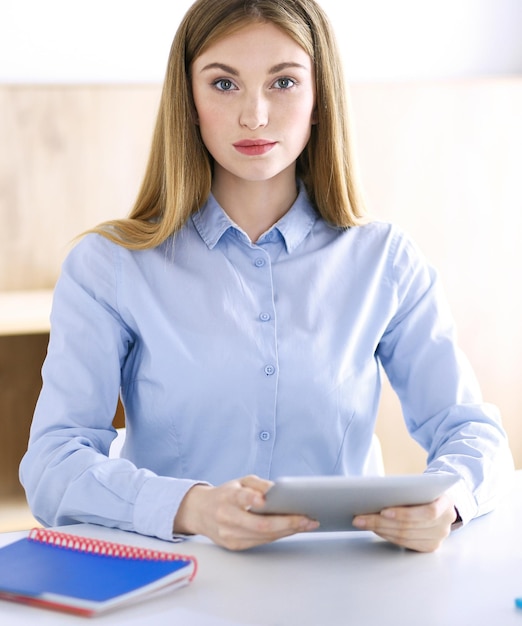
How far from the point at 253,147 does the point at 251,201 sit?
14 centimetres

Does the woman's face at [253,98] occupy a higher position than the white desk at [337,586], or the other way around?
the woman's face at [253,98]

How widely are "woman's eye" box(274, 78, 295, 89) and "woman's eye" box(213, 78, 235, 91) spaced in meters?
0.07

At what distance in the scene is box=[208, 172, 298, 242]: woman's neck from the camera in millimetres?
1674

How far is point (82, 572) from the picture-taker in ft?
3.56

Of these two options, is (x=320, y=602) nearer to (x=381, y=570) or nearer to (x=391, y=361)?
(x=381, y=570)

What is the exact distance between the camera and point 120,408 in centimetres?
232

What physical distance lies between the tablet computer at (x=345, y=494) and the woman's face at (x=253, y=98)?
0.59 meters

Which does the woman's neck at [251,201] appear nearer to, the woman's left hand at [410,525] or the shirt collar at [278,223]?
the shirt collar at [278,223]

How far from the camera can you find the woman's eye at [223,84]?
1.57m

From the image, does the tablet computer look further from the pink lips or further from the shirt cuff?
the pink lips

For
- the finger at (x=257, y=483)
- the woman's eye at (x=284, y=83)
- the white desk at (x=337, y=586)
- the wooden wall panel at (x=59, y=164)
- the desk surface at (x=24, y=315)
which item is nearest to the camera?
the white desk at (x=337, y=586)

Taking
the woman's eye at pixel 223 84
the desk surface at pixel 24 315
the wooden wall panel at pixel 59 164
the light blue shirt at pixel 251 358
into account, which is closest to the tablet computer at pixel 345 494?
the light blue shirt at pixel 251 358

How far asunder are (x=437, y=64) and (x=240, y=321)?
5.89 feet

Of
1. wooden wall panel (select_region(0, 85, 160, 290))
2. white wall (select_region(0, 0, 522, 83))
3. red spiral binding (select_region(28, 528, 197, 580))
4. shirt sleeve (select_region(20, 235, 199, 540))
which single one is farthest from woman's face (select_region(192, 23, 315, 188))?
white wall (select_region(0, 0, 522, 83))
